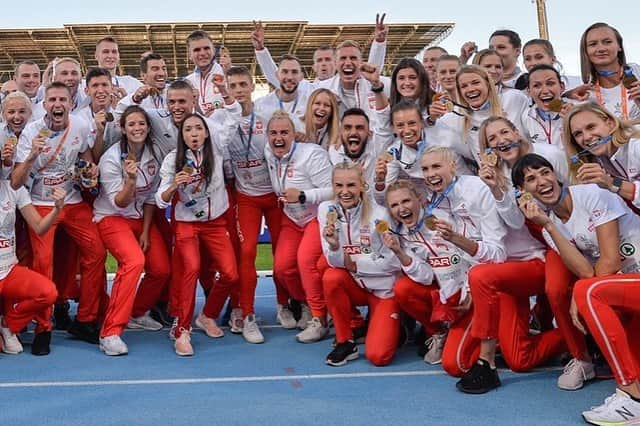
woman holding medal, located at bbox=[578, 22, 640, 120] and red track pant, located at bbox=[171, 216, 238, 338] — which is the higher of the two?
woman holding medal, located at bbox=[578, 22, 640, 120]

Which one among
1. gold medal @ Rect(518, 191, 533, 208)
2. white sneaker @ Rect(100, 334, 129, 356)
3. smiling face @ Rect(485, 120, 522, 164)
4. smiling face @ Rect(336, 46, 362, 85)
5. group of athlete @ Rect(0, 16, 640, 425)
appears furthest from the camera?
smiling face @ Rect(336, 46, 362, 85)

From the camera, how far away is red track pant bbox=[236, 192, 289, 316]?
5922 millimetres

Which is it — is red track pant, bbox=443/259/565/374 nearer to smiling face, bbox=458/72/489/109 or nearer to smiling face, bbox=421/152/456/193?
smiling face, bbox=421/152/456/193

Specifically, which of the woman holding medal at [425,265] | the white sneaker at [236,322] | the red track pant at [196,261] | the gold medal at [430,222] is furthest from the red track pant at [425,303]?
the white sneaker at [236,322]

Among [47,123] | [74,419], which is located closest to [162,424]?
[74,419]

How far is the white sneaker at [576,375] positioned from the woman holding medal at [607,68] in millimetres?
1827

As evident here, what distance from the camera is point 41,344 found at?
17.6 ft

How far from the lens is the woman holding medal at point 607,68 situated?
196 inches

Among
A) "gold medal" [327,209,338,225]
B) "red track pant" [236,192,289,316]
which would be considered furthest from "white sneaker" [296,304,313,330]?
"gold medal" [327,209,338,225]

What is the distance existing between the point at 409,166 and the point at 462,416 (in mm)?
2157

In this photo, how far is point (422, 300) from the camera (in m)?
4.91

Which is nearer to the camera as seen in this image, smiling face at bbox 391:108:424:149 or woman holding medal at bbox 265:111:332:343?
smiling face at bbox 391:108:424:149

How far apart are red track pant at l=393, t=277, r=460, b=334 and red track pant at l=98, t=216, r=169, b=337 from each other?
210 cm

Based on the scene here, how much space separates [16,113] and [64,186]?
2.24ft
